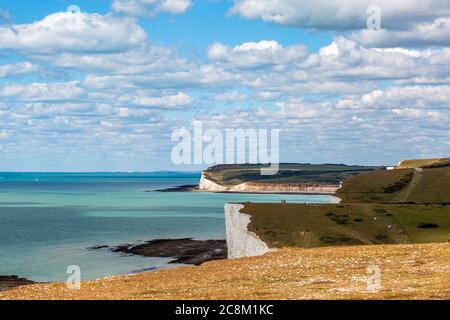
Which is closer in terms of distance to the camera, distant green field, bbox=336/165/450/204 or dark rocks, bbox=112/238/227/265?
dark rocks, bbox=112/238/227/265

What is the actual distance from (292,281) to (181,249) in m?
95.0

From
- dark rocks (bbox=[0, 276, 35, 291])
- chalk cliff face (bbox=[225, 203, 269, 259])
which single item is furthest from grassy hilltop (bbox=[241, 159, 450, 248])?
dark rocks (bbox=[0, 276, 35, 291])

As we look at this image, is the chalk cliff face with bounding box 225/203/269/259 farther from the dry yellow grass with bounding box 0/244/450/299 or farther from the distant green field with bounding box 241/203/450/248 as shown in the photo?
the dry yellow grass with bounding box 0/244/450/299

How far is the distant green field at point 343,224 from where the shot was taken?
112 metres

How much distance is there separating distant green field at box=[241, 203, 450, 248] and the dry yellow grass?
162 ft

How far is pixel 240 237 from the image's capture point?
12181cm

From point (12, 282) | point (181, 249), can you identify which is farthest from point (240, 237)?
point (12, 282)

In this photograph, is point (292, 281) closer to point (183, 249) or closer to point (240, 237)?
point (240, 237)

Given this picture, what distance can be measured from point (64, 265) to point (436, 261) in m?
74.1

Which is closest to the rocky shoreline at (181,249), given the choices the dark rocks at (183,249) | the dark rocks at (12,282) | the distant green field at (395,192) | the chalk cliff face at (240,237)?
the dark rocks at (183,249)

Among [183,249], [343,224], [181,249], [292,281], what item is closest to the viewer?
[292,281]

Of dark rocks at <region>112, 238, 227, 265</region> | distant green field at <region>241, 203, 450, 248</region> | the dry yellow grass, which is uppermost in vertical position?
the dry yellow grass

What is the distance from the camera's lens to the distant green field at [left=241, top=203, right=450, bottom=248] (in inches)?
4422
